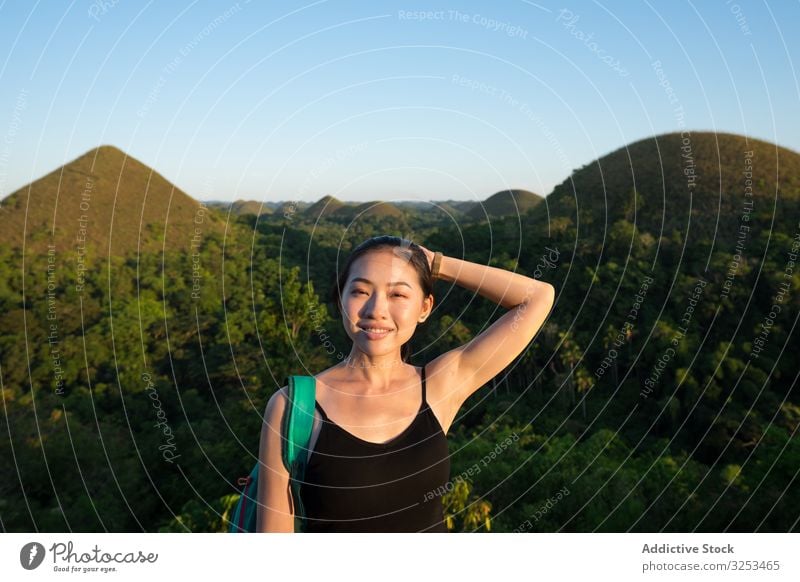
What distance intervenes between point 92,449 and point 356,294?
23405 mm

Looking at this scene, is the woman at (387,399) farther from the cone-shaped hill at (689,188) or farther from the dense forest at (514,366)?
the cone-shaped hill at (689,188)

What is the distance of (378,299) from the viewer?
7.86 feet

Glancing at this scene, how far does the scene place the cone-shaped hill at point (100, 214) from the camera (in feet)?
196

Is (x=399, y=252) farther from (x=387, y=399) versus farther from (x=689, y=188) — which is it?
A: (x=689, y=188)

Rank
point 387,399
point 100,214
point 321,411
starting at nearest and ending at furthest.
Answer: point 321,411
point 387,399
point 100,214

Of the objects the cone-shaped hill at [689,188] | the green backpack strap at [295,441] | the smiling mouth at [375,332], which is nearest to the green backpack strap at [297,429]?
the green backpack strap at [295,441]

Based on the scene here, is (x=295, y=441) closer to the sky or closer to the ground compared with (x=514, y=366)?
closer to the sky

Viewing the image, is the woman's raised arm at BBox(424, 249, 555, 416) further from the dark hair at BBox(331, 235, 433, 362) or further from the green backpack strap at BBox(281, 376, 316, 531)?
the green backpack strap at BBox(281, 376, 316, 531)

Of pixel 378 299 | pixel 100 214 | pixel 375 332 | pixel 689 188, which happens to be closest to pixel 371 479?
pixel 375 332

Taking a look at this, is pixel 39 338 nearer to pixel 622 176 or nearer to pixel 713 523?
pixel 713 523

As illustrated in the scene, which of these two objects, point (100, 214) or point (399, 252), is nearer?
point (399, 252)

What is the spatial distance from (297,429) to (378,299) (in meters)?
0.58

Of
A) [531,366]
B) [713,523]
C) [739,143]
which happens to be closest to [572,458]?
[713,523]

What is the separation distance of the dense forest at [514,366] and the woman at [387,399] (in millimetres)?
456
